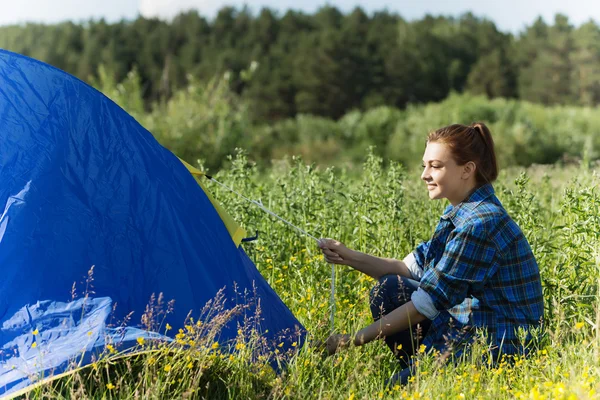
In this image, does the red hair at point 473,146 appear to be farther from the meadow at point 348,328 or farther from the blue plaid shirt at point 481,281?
the meadow at point 348,328

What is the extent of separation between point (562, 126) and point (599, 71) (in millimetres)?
17612

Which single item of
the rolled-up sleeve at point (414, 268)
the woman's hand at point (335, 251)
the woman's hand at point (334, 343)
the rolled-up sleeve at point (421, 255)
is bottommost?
the woman's hand at point (334, 343)

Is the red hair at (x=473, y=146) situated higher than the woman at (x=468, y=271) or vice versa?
the red hair at (x=473, y=146)

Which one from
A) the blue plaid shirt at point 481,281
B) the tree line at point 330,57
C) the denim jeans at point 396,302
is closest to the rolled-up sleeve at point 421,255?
the denim jeans at point 396,302

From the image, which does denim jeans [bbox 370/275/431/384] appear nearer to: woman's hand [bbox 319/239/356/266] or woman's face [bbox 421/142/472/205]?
woman's hand [bbox 319/239/356/266]

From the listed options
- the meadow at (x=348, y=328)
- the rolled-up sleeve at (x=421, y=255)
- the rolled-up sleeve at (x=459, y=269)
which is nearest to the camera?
the meadow at (x=348, y=328)

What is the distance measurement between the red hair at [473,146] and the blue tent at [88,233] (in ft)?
3.47

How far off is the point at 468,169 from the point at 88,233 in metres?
1.65

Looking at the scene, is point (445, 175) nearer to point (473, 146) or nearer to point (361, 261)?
point (473, 146)

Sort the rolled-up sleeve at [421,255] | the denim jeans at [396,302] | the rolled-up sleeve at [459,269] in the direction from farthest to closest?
the rolled-up sleeve at [421,255], the denim jeans at [396,302], the rolled-up sleeve at [459,269]

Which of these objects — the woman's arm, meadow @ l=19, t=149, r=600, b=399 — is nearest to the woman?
meadow @ l=19, t=149, r=600, b=399

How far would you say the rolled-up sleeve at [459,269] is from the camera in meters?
2.98

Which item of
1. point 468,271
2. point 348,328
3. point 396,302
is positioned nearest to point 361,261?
point 396,302

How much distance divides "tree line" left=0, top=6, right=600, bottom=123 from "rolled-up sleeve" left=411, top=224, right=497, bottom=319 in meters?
32.5
